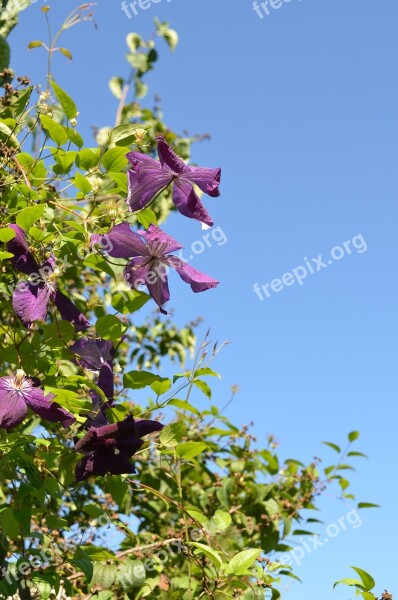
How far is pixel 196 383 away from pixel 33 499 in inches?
16.1

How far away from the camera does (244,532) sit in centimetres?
229

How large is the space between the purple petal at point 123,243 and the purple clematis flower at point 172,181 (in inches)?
2.2

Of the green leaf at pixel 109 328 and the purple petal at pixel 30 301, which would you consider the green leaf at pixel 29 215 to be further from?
the green leaf at pixel 109 328

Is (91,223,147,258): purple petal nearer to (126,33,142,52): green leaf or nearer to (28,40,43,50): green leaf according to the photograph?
(28,40,43,50): green leaf

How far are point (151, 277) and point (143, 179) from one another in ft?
0.56

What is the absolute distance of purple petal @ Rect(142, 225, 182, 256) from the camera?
127 cm

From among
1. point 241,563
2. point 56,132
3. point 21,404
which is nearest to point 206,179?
point 56,132

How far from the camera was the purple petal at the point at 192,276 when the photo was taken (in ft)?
4.17

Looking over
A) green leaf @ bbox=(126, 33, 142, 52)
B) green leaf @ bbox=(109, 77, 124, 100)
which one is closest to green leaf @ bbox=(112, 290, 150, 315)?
green leaf @ bbox=(109, 77, 124, 100)

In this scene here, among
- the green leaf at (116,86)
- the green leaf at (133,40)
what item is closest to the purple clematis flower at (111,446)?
the green leaf at (116,86)

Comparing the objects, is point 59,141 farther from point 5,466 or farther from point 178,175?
point 5,466

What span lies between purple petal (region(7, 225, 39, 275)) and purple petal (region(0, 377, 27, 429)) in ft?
0.68

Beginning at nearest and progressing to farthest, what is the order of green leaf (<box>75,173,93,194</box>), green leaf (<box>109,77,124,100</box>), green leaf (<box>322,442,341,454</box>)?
green leaf (<box>75,173,93,194</box>) → green leaf (<box>322,442,341,454</box>) → green leaf (<box>109,77,124,100</box>)

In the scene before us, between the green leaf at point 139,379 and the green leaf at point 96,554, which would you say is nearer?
the green leaf at point 139,379
